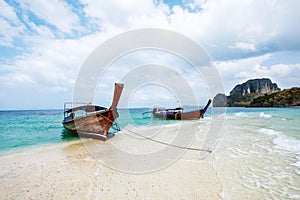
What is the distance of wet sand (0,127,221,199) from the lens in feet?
12.9

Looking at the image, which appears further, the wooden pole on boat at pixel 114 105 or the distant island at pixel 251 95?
the distant island at pixel 251 95

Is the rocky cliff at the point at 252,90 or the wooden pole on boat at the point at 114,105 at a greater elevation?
the rocky cliff at the point at 252,90

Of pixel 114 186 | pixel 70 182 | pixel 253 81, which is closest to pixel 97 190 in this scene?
pixel 114 186

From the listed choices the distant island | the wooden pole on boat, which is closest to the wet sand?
the wooden pole on boat

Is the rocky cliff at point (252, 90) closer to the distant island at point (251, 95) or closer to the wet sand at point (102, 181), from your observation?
the distant island at point (251, 95)

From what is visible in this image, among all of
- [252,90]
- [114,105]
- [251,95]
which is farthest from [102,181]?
[252,90]

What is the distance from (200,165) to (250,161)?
7.00 feet

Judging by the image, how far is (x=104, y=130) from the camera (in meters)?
11.5

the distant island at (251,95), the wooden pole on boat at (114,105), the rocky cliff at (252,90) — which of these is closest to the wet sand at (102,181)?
the wooden pole on boat at (114,105)

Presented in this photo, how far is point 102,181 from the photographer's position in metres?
4.63

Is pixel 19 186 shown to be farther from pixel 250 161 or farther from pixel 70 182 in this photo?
pixel 250 161

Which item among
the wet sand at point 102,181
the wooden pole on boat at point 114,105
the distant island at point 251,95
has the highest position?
the distant island at point 251,95

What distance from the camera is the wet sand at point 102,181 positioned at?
12.9 ft

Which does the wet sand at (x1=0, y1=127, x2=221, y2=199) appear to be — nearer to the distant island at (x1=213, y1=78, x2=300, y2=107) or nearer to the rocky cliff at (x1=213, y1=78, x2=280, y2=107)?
the distant island at (x1=213, y1=78, x2=300, y2=107)
